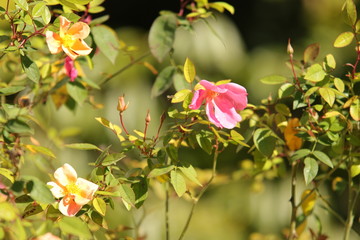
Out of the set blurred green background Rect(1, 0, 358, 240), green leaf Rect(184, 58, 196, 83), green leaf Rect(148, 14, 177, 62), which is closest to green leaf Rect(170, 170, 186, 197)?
green leaf Rect(184, 58, 196, 83)

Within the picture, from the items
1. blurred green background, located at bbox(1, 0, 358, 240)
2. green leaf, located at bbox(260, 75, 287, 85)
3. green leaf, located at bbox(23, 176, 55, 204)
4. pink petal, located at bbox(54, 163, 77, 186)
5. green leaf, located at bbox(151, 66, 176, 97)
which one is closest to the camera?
green leaf, located at bbox(23, 176, 55, 204)

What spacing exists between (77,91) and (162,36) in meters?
0.15

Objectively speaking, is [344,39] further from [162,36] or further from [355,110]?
[162,36]

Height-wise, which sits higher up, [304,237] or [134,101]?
[304,237]

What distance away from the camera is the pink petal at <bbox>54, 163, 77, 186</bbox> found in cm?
65

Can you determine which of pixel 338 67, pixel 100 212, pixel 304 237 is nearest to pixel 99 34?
pixel 100 212

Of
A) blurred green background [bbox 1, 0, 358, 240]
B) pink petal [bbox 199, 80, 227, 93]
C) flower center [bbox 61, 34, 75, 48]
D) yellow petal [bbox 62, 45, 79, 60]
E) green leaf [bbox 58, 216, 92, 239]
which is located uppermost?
flower center [bbox 61, 34, 75, 48]

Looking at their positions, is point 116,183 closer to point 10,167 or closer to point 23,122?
point 23,122

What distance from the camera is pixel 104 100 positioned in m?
3.36

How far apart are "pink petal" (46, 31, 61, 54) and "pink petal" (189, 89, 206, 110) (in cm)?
16

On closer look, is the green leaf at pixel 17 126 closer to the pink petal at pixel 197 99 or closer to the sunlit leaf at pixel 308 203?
the pink petal at pixel 197 99

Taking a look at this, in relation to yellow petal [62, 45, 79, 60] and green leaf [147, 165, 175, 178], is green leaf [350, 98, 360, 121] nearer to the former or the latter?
green leaf [147, 165, 175, 178]

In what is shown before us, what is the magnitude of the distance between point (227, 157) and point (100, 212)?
2889mm

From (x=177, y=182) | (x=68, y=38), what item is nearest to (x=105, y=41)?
(x=68, y=38)
